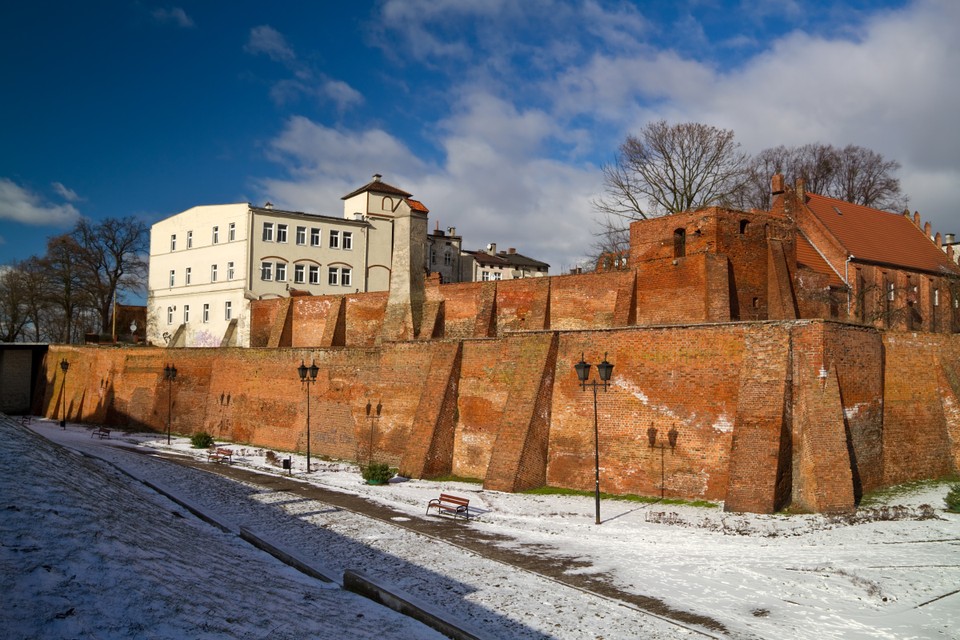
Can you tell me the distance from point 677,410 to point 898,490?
5.65m

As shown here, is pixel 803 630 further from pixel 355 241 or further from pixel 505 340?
pixel 355 241

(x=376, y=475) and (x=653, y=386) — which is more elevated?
(x=653, y=386)

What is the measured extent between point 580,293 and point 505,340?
225 inches

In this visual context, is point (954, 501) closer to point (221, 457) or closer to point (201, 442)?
point (221, 457)

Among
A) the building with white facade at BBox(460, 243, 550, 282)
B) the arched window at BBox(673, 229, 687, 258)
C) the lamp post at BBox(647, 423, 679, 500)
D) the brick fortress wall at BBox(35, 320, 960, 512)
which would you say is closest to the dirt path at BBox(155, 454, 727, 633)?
the brick fortress wall at BBox(35, 320, 960, 512)

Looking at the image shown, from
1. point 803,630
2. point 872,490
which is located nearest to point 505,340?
point 872,490

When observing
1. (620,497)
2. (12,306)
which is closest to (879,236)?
(620,497)

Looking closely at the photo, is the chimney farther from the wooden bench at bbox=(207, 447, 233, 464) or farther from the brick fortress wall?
the wooden bench at bbox=(207, 447, 233, 464)

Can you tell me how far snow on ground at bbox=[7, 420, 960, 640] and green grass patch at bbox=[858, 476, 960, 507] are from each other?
0.47 m

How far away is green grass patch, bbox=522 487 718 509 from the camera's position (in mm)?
16150

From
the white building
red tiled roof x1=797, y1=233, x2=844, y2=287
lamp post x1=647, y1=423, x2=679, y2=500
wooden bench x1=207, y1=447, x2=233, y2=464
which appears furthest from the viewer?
the white building

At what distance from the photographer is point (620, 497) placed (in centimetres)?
1761

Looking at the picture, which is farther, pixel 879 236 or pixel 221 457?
pixel 879 236

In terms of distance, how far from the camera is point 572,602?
32.9ft
